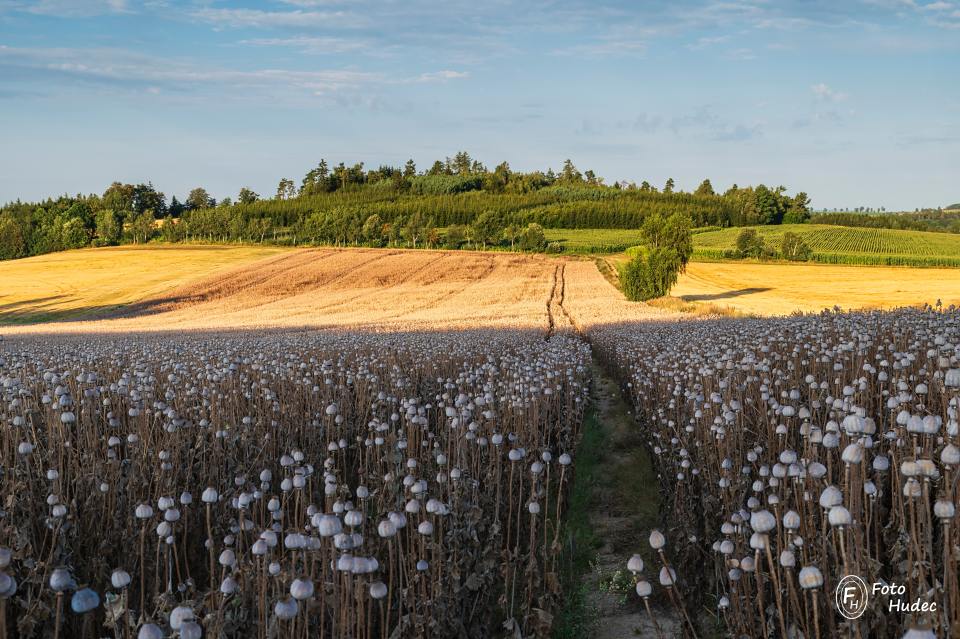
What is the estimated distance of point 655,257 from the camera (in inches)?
2100

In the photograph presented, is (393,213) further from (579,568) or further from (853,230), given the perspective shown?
(579,568)

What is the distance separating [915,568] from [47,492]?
19.1 feet

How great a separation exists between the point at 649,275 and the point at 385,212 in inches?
3770

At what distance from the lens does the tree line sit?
105 metres

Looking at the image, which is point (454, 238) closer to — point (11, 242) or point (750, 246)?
point (750, 246)

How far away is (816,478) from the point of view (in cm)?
416

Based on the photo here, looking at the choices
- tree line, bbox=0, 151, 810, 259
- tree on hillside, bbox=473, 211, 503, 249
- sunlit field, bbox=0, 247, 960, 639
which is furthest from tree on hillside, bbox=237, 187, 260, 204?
sunlit field, bbox=0, 247, 960, 639

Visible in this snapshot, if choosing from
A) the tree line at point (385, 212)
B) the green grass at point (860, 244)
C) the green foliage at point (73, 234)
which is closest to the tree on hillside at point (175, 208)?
the tree line at point (385, 212)

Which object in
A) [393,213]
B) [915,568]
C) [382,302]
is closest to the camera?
[915,568]

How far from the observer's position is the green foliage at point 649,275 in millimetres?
51438

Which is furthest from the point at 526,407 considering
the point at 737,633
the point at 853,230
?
the point at 853,230

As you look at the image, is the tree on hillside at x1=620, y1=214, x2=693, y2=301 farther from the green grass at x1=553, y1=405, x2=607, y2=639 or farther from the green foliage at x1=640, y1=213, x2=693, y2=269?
the green grass at x1=553, y1=405, x2=607, y2=639

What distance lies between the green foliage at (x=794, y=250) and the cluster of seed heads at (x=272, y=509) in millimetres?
92772

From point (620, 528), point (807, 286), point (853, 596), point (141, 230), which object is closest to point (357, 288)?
point (807, 286)
